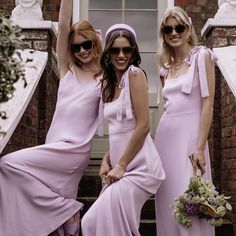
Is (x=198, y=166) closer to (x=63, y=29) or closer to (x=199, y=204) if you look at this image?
(x=199, y=204)

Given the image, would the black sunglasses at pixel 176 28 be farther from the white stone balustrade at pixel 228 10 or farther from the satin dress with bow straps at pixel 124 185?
the white stone balustrade at pixel 228 10

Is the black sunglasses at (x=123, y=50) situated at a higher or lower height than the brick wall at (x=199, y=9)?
lower

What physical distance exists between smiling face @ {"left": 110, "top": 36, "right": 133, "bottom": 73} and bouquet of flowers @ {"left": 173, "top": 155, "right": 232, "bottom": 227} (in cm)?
84

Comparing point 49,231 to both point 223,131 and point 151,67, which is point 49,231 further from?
point 151,67

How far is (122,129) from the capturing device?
3.81 m

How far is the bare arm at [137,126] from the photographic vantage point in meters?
3.69

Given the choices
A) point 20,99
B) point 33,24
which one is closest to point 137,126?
point 20,99

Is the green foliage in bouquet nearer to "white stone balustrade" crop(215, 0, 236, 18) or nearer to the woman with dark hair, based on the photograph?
the woman with dark hair

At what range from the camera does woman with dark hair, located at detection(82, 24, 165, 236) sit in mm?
3600

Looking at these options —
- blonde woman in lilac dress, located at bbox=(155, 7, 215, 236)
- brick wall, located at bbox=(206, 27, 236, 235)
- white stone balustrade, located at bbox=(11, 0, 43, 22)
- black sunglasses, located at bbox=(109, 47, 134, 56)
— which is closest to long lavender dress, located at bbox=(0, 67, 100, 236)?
black sunglasses, located at bbox=(109, 47, 134, 56)

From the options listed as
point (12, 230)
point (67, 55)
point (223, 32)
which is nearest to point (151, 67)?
point (223, 32)

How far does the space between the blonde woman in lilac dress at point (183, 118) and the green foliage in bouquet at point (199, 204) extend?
11 cm

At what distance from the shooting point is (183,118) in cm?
391

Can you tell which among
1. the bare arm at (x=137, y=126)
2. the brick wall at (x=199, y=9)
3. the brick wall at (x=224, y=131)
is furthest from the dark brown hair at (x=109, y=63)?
the brick wall at (x=199, y=9)
